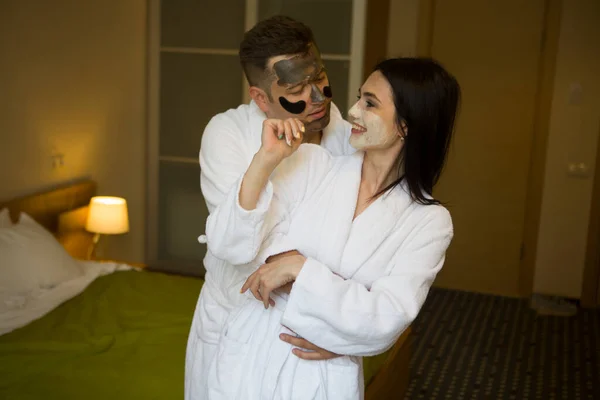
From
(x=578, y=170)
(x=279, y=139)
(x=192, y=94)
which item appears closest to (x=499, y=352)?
(x=578, y=170)

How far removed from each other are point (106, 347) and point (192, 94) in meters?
2.25

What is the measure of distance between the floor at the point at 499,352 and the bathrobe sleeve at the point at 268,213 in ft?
7.57

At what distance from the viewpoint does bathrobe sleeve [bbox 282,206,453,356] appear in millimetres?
1361

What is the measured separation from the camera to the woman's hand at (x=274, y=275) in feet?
4.64

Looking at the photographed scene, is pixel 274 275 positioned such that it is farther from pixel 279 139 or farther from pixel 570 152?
pixel 570 152

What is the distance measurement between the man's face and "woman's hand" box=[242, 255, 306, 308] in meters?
0.42

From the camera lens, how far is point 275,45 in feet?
5.61

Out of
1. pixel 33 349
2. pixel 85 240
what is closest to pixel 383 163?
pixel 33 349

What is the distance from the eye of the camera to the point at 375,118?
1.49 meters

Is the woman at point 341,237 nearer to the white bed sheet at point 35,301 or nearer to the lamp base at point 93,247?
the white bed sheet at point 35,301

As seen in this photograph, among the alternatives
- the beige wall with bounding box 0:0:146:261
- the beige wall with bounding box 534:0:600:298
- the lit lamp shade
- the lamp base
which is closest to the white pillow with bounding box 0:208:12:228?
the beige wall with bounding box 0:0:146:261

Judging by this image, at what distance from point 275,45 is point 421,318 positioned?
3.39 meters

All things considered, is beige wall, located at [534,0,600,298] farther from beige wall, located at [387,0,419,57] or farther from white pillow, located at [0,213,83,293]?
white pillow, located at [0,213,83,293]

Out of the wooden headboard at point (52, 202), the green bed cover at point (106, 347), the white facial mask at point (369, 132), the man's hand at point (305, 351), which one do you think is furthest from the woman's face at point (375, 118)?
the wooden headboard at point (52, 202)
